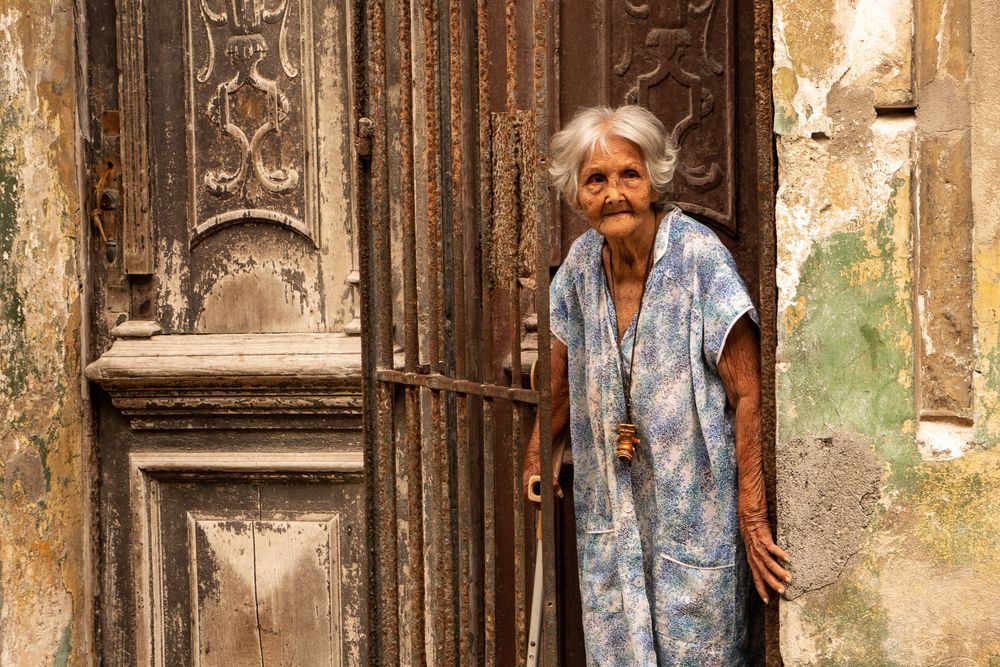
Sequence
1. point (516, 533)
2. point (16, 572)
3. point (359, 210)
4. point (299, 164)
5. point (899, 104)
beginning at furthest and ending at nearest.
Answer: point (299, 164)
point (16, 572)
point (359, 210)
point (516, 533)
point (899, 104)

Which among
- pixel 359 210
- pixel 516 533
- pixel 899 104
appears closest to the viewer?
pixel 899 104

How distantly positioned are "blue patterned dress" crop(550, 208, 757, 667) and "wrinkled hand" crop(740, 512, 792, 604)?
106 mm

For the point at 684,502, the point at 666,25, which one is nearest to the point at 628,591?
the point at 684,502

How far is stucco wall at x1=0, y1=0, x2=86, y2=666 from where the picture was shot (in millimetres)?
3234

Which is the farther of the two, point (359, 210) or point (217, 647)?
point (217, 647)

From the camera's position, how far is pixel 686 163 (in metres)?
3.02

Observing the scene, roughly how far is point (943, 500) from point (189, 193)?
2.44 meters

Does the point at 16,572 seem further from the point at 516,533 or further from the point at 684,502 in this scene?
the point at 684,502

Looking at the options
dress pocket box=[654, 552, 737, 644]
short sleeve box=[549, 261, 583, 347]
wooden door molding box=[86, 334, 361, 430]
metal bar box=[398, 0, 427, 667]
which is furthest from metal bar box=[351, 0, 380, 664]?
dress pocket box=[654, 552, 737, 644]

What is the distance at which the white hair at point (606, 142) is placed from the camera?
8.04ft

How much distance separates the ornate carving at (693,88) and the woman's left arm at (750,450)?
693 millimetres

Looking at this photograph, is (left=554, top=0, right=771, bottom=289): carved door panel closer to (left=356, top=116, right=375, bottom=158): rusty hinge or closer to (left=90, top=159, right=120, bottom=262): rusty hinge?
(left=356, top=116, right=375, bottom=158): rusty hinge

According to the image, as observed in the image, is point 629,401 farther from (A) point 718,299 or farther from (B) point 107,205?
(B) point 107,205

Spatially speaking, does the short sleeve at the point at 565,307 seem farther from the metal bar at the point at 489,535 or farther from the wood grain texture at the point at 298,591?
the wood grain texture at the point at 298,591
